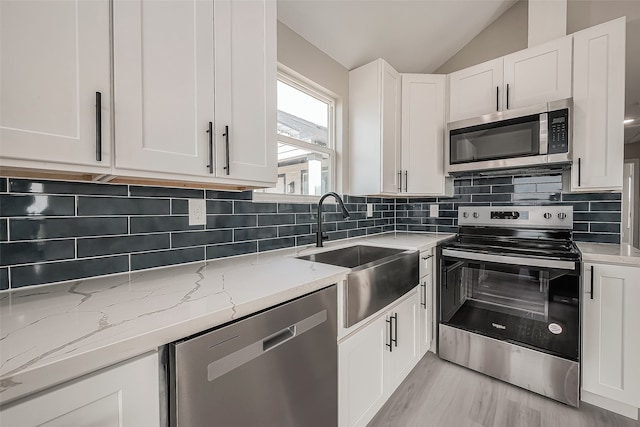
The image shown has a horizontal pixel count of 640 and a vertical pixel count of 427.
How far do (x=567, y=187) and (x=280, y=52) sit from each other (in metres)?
2.36

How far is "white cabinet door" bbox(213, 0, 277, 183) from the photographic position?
43.4 inches

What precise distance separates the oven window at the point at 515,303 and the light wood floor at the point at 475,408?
0.34 m

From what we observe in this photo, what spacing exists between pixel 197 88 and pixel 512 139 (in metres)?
2.13

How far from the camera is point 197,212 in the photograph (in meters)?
1.34

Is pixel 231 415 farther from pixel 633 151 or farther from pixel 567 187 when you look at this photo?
pixel 633 151

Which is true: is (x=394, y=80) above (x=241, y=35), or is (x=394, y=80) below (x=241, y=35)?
above

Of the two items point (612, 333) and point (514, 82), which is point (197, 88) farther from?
point (612, 333)

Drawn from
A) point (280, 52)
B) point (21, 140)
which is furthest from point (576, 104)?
point (21, 140)

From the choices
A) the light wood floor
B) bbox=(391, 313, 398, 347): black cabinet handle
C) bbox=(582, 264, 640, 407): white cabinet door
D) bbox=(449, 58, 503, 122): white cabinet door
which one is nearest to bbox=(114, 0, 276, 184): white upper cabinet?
bbox=(391, 313, 398, 347): black cabinet handle

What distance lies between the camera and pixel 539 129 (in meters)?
1.87

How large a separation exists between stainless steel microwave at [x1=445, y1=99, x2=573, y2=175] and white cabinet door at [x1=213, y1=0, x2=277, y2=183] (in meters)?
1.67

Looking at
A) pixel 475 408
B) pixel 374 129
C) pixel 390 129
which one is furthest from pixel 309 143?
pixel 475 408

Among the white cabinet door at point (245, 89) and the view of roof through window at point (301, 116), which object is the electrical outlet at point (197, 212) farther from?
the view of roof through window at point (301, 116)

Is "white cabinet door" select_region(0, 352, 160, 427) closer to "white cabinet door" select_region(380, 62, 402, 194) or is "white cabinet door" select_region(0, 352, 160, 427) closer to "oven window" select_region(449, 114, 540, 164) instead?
"white cabinet door" select_region(380, 62, 402, 194)
